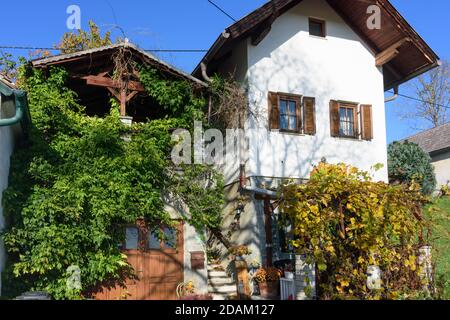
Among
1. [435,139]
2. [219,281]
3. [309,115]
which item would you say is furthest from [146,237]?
[435,139]

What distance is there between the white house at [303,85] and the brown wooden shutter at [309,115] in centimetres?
3

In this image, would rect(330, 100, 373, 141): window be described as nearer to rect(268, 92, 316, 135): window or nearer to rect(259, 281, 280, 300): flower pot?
rect(268, 92, 316, 135): window

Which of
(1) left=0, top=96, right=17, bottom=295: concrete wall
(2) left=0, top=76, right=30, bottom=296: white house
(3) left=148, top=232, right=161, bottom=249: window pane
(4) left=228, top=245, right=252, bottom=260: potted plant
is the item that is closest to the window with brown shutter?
(4) left=228, top=245, right=252, bottom=260: potted plant

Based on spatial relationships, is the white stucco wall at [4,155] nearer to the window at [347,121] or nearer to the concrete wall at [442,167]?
the window at [347,121]

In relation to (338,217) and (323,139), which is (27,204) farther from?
(323,139)

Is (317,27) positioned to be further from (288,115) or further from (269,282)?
(269,282)

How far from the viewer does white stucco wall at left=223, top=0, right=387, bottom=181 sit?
13.3 metres

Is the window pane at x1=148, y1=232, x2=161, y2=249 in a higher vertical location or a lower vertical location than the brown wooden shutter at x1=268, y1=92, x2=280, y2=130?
lower

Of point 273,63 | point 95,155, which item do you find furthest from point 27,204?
point 273,63

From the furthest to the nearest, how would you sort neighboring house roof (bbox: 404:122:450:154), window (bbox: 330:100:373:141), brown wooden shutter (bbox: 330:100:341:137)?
neighboring house roof (bbox: 404:122:450:154) → window (bbox: 330:100:373:141) → brown wooden shutter (bbox: 330:100:341:137)

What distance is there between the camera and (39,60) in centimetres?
1075

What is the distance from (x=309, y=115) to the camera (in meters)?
13.9

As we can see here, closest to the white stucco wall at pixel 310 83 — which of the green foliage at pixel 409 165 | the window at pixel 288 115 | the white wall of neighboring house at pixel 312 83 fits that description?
the white wall of neighboring house at pixel 312 83

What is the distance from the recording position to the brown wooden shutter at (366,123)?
14641 mm
